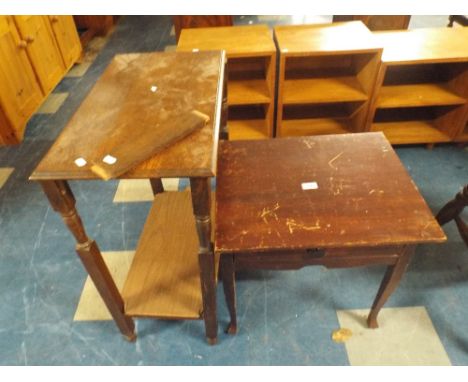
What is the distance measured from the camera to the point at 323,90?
6.05ft

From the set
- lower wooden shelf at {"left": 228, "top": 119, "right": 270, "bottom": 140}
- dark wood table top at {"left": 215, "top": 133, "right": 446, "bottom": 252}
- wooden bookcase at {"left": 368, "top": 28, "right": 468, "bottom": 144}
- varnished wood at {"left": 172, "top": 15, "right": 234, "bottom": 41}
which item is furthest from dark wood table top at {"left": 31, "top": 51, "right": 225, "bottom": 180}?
varnished wood at {"left": 172, "top": 15, "right": 234, "bottom": 41}

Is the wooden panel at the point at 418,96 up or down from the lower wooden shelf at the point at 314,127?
up

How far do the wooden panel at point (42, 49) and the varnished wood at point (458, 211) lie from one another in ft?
9.81

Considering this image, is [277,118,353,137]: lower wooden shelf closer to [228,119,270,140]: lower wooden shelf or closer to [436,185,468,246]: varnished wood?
[228,119,270,140]: lower wooden shelf

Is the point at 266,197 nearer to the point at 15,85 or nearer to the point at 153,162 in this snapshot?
the point at 153,162

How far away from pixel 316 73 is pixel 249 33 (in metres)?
0.49

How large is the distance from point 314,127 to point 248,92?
52 centimetres

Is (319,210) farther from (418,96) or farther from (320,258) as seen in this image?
(418,96)

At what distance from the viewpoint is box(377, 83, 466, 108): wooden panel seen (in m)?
1.85

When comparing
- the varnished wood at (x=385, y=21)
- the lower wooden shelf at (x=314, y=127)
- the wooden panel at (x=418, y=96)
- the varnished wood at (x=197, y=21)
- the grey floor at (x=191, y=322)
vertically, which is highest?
the varnished wood at (x=197, y=21)

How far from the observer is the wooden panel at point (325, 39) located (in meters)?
1.59

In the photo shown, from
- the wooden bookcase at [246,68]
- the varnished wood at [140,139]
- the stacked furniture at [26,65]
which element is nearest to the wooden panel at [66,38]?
the stacked furniture at [26,65]

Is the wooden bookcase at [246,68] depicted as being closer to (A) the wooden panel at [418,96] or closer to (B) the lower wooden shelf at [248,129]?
(B) the lower wooden shelf at [248,129]
